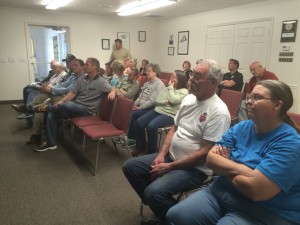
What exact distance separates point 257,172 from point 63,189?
1.85 m

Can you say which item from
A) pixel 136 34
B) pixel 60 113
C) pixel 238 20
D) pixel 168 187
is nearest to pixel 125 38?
pixel 136 34

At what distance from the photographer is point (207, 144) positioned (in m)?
1.66

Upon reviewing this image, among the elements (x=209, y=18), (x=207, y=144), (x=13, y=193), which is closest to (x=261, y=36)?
(x=209, y=18)

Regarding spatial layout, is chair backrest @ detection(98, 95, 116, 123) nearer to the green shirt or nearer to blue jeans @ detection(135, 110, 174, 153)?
blue jeans @ detection(135, 110, 174, 153)

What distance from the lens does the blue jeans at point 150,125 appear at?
9.98 feet

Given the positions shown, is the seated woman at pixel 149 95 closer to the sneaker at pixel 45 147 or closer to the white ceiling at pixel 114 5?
the sneaker at pixel 45 147

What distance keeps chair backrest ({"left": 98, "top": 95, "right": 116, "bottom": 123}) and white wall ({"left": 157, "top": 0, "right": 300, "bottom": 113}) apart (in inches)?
136

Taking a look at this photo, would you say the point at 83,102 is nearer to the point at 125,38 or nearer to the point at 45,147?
the point at 45,147

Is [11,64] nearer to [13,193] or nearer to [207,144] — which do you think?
[13,193]

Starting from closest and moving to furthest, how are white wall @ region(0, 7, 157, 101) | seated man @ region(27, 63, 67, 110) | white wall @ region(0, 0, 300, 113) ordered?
seated man @ region(27, 63, 67, 110) < white wall @ region(0, 0, 300, 113) < white wall @ region(0, 7, 157, 101)

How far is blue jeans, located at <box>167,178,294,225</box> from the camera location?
120 cm

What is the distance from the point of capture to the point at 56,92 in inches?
145

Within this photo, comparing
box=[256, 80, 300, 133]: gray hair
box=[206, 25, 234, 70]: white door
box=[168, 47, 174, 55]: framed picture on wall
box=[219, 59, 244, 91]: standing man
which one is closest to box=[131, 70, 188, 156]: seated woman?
box=[256, 80, 300, 133]: gray hair

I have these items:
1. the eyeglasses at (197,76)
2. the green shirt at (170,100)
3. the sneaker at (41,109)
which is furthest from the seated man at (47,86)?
the eyeglasses at (197,76)
